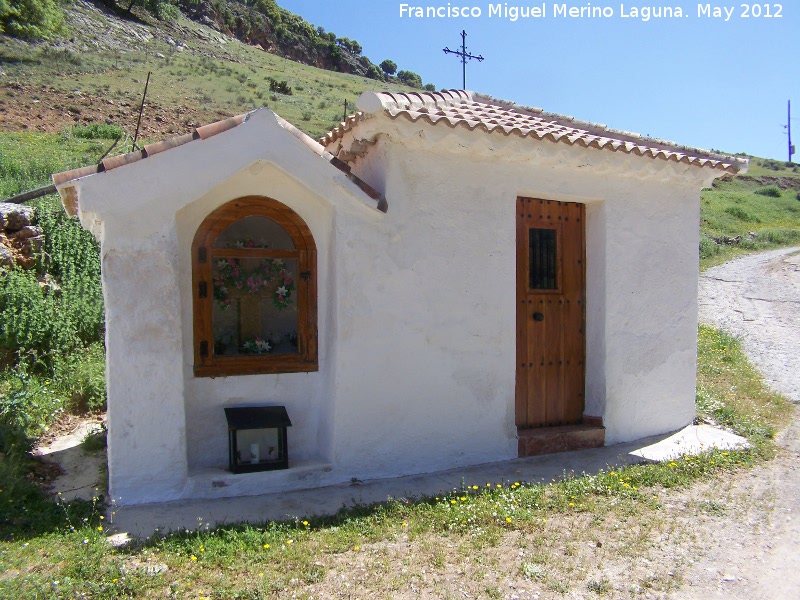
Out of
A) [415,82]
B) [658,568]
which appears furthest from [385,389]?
[415,82]

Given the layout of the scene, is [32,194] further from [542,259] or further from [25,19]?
[25,19]

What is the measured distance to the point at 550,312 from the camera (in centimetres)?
640

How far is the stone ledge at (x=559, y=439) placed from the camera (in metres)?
6.00

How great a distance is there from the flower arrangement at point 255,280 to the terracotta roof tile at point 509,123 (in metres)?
1.53

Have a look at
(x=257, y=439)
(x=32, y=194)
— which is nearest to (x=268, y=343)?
(x=257, y=439)

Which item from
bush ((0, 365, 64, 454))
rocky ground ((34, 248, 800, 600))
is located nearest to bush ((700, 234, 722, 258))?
rocky ground ((34, 248, 800, 600))

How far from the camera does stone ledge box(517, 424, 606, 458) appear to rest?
600 cm

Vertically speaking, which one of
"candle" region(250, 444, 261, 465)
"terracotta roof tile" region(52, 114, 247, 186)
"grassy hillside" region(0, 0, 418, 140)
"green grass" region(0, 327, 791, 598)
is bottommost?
"green grass" region(0, 327, 791, 598)

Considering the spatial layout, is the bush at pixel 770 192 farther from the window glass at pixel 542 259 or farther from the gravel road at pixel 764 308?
the window glass at pixel 542 259

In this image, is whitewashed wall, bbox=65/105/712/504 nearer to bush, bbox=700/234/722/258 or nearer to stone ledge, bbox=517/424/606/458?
stone ledge, bbox=517/424/606/458

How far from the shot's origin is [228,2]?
55.2 metres

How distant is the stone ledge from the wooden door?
160 millimetres

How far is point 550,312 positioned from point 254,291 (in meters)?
3.05

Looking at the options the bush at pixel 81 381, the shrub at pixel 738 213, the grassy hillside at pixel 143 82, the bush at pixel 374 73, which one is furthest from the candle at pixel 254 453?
the bush at pixel 374 73
